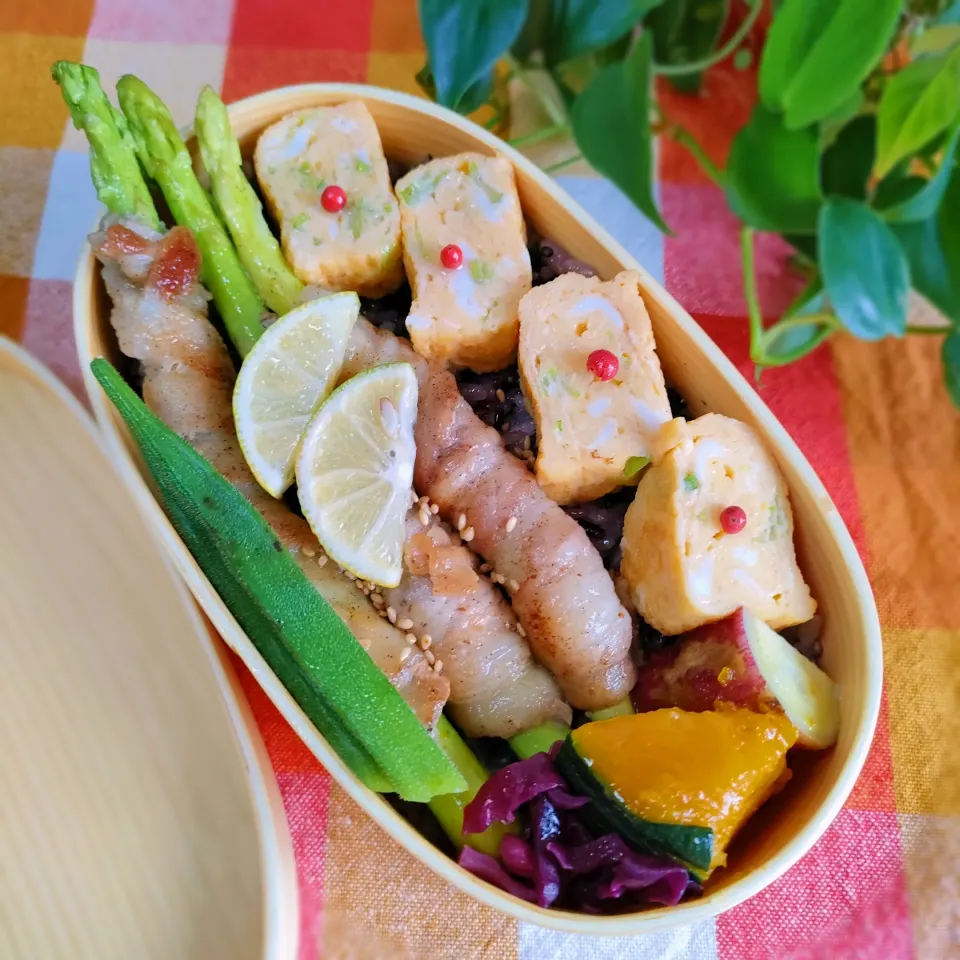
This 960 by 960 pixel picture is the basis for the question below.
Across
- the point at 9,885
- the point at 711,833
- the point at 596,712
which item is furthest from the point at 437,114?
the point at 9,885

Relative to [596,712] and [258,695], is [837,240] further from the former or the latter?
[258,695]

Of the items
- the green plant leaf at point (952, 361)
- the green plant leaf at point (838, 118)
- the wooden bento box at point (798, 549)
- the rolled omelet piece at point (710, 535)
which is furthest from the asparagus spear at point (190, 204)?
the green plant leaf at point (952, 361)

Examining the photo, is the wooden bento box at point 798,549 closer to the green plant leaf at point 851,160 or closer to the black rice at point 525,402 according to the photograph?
the black rice at point 525,402

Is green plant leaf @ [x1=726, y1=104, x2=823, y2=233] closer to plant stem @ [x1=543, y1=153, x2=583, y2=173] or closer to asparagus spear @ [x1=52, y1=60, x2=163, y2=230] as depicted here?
plant stem @ [x1=543, y1=153, x2=583, y2=173]

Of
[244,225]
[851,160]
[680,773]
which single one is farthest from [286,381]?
[851,160]

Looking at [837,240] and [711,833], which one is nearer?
[711,833]

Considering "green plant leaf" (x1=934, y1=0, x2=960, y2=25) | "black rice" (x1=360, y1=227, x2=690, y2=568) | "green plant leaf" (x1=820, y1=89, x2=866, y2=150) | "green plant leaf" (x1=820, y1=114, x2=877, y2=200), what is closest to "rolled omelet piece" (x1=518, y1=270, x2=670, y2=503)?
"black rice" (x1=360, y1=227, x2=690, y2=568)

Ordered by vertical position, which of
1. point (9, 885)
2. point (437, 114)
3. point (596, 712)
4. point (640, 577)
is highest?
point (437, 114)
